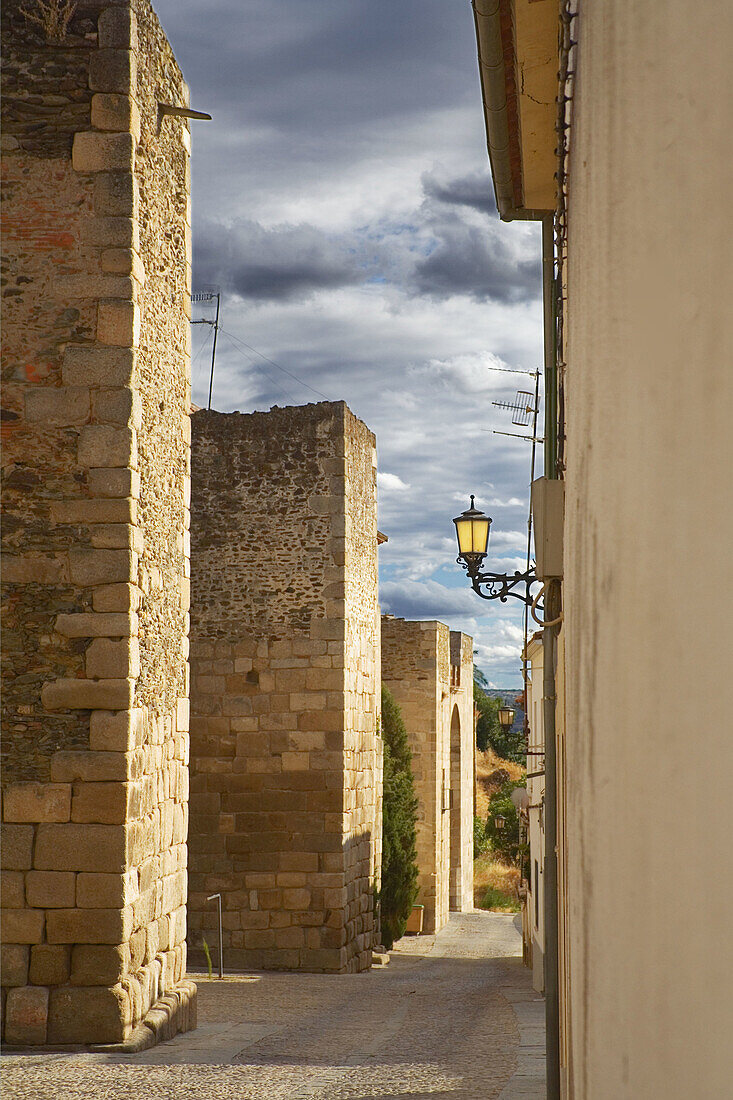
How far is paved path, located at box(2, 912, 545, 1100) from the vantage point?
5828 mm

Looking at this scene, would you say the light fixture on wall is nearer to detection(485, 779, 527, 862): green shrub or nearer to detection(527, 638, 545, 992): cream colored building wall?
detection(527, 638, 545, 992): cream colored building wall

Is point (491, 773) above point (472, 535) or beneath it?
beneath

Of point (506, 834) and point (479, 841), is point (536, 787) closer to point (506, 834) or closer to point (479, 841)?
point (506, 834)

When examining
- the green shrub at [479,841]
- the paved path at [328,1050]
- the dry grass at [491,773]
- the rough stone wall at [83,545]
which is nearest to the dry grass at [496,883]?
the green shrub at [479,841]

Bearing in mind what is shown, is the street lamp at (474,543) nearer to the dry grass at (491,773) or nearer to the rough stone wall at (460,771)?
the rough stone wall at (460,771)

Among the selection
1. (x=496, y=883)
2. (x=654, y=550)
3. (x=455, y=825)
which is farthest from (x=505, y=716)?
(x=654, y=550)

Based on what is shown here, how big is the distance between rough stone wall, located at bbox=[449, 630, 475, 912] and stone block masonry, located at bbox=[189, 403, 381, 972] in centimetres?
1197

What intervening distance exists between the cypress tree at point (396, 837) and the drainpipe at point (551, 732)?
12956mm

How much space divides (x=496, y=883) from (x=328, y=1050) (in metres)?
24.8

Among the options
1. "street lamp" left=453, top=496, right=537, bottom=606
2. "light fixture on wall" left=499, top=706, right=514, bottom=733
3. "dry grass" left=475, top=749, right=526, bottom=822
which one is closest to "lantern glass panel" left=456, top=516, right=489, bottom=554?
"street lamp" left=453, top=496, right=537, bottom=606

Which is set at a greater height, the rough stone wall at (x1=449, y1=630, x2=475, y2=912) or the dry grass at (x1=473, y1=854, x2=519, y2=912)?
the rough stone wall at (x1=449, y1=630, x2=475, y2=912)

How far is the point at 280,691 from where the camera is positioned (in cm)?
1309

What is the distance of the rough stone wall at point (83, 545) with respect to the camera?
22.1 ft

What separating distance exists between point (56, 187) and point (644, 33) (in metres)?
5.93
